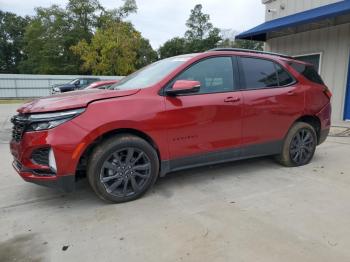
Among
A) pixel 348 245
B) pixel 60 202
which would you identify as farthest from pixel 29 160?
pixel 348 245

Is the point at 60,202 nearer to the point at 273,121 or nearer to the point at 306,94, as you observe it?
the point at 273,121

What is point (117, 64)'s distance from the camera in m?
32.2

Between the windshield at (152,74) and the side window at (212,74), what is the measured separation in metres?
0.17

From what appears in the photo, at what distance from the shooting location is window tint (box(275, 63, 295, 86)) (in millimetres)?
4281

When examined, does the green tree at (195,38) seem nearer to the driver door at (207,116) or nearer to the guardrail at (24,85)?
the guardrail at (24,85)

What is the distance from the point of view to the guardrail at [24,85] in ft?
77.8

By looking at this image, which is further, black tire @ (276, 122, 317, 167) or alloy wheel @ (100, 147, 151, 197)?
black tire @ (276, 122, 317, 167)

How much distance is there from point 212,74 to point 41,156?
7.39ft

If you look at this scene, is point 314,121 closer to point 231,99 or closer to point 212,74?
point 231,99

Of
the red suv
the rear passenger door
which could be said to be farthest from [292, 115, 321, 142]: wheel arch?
the rear passenger door

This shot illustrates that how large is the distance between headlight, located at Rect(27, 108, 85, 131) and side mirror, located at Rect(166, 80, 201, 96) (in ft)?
3.69

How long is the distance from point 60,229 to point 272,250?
196 cm

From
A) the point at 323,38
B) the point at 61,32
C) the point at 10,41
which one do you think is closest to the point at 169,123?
the point at 323,38

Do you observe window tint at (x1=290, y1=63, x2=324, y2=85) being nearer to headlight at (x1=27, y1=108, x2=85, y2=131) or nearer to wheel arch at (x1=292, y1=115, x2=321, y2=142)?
wheel arch at (x1=292, y1=115, x2=321, y2=142)
